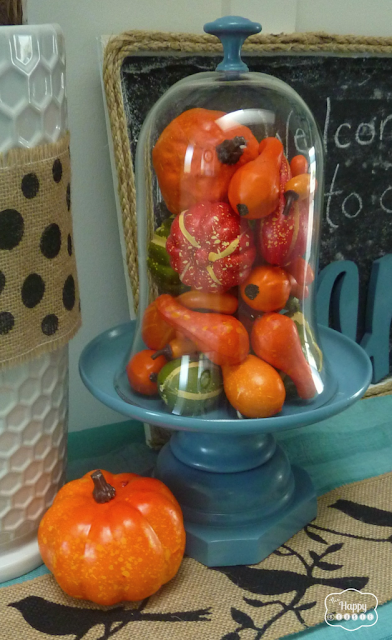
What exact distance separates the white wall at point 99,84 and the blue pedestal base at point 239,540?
31cm

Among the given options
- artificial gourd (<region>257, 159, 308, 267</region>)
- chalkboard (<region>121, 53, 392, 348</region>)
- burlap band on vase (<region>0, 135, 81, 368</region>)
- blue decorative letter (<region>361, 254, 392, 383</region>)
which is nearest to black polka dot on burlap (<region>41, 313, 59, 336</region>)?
burlap band on vase (<region>0, 135, 81, 368</region>)

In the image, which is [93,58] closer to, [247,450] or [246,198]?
[246,198]

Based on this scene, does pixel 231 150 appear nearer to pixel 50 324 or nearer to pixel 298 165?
pixel 298 165

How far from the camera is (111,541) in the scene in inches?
22.0

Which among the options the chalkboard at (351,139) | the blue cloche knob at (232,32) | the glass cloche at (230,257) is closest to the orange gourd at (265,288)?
the glass cloche at (230,257)

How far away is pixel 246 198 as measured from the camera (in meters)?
0.57

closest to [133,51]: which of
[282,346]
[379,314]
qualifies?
[282,346]

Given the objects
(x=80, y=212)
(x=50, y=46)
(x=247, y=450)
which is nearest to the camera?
(x=50, y=46)

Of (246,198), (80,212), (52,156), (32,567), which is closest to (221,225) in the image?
(246,198)

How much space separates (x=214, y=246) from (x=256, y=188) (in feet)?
0.22

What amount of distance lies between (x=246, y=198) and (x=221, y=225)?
35mm

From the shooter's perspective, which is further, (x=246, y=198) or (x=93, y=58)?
(x=93, y=58)

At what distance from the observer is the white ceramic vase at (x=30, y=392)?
1.72 feet

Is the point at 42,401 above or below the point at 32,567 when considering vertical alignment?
above
